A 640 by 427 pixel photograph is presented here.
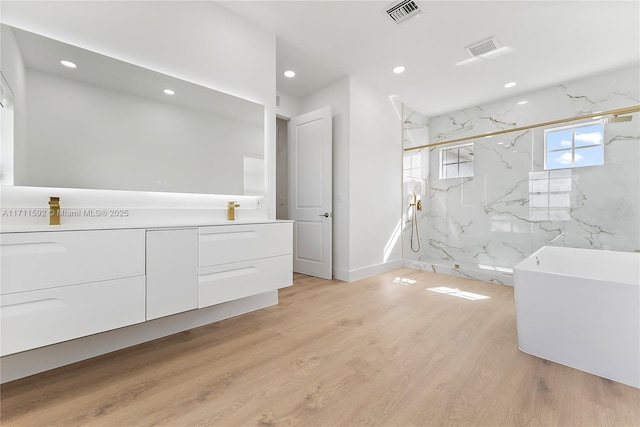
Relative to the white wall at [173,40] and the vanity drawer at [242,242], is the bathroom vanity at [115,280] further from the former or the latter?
the white wall at [173,40]

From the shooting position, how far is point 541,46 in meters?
2.74

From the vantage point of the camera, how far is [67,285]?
4.04 feet

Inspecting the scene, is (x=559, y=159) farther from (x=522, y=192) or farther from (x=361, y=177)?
(x=361, y=177)

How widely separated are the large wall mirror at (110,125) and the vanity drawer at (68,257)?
54 centimetres

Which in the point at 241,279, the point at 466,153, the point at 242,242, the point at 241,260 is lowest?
the point at 241,279

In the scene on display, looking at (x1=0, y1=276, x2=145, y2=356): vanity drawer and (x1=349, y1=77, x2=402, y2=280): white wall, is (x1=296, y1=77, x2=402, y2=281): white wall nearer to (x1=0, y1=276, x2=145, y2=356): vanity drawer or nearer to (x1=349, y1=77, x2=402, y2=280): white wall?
(x1=349, y1=77, x2=402, y2=280): white wall

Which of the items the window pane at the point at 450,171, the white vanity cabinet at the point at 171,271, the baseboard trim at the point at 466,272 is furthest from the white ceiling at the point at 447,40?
the baseboard trim at the point at 466,272

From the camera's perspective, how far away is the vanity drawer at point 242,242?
1729 millimetres

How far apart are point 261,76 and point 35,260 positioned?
7.17 ft

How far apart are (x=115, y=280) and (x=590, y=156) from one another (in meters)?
4.96

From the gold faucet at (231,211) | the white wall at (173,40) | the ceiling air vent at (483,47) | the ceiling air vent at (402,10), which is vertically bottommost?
the gold faucet at (231,211)

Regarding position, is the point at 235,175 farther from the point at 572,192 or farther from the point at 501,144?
the point at 572,192

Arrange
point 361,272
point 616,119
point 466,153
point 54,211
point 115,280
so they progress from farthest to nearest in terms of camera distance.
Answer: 1. point 466,153
2. point 361,272
3. point 616,119
4. point 54,211
5. point 115,280

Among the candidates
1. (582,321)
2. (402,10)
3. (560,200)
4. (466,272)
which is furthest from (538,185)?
(402,10)
